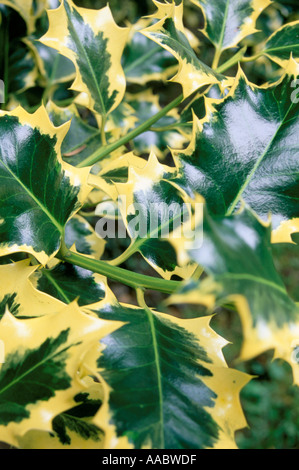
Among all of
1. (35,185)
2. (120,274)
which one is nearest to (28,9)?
(35,185)

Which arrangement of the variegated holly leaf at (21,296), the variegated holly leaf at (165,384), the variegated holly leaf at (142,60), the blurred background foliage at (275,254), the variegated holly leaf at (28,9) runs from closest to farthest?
the variegated holly leaf at (165,384), the variegated holly leaf at (21,296), the variegated holly leaf at (28,9), the blurred background foliage at (275,254), the variegated holly leaf at (142,60)

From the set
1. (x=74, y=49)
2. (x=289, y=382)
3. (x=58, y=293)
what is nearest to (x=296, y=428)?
(x=289, y=382)

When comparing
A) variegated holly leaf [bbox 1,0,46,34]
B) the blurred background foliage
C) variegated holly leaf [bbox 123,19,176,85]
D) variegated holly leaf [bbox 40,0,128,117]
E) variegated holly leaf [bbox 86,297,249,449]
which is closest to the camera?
variegated holly leaf [bbox 86,297,249,449]

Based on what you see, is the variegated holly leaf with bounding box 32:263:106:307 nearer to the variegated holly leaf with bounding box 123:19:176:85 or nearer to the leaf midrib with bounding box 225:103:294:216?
the leaf midrib with bounding box 225:103:294:216

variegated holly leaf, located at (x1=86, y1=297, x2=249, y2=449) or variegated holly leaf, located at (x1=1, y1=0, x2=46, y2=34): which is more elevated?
variegated holly leaf, located at (x1=1, y1=0, x2=46, y2=34)

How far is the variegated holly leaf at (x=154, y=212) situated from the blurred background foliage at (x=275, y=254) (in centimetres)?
48

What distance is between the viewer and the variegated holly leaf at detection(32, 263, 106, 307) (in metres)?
0.70

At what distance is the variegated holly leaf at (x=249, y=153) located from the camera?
0.66 m

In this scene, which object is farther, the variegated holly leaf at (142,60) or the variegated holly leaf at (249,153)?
the variegated holly leaf at (142,60)

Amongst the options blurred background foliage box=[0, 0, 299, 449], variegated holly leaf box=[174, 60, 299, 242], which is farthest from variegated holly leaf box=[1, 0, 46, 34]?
variegated holly leaf box=[174, 60, 299, 242]

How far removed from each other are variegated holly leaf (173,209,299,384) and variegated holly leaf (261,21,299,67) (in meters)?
0.50

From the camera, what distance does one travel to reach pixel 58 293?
27.7 inches

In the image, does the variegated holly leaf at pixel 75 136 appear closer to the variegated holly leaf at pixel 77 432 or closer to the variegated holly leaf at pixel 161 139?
the variegated holly leaf at pixel 161 139

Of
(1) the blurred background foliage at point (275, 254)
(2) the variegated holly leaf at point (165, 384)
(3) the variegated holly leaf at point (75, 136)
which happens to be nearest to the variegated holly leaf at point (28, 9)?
(1) the blurred background foliage at point (275, 254)
